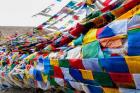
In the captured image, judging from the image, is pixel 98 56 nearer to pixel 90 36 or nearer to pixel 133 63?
pixel 90 36

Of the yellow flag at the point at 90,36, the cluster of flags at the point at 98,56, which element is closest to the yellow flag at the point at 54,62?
the cluster of flags at the point at 98,56

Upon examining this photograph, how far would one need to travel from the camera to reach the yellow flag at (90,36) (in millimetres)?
5000

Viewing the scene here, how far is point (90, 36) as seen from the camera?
512 centimetres

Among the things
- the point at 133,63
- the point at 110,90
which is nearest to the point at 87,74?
the point at 110,90

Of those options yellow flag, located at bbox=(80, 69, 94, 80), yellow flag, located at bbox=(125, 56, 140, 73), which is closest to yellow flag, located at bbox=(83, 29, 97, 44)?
yellow flag, located at bbox=(80, 69, 94, 80)

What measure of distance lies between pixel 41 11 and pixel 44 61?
3148 mm

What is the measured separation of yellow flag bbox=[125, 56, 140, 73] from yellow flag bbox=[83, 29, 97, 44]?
108cm

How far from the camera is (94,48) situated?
4785mm

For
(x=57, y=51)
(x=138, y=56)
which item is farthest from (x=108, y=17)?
(x=57, y=51)

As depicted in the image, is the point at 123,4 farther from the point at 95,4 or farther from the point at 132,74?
the point at 95,4

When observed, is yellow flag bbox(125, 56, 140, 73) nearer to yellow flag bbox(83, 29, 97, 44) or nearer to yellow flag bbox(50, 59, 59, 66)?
yellow flag bbox(83, 29, 97, 44)

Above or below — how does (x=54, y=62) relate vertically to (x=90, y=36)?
below

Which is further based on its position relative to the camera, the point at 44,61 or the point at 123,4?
the point at 44,61

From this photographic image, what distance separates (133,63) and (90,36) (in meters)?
1.41
